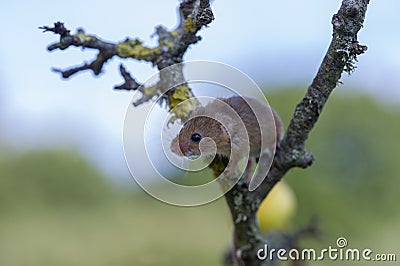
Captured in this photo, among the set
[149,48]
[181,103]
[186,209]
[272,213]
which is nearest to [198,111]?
[181,103]

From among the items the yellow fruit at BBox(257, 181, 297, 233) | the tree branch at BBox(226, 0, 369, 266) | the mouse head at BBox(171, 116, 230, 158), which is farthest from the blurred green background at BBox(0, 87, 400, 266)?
the mouse head at BBox(171, 116, 230, 158)

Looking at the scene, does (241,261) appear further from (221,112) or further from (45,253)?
(45,253)

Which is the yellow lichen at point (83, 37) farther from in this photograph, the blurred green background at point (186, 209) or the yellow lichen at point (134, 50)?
the blurred green background at point (186, 209)

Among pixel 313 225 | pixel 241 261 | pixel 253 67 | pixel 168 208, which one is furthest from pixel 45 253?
pixel 241 261

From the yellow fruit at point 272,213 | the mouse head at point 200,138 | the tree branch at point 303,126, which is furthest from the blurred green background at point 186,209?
the mouse head at point 200,138

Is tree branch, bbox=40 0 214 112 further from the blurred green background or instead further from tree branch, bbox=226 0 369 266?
the blurred green background

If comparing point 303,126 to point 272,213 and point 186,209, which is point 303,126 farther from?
point 186,209

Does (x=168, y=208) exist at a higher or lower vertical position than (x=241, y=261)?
higher
